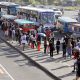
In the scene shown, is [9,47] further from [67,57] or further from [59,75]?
[59,75]

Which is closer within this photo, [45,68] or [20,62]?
[45,68]

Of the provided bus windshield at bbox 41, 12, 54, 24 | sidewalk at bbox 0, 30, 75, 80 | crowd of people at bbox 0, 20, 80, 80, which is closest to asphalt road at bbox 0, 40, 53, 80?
sidewalk at bbox 0, 30, 75, 80

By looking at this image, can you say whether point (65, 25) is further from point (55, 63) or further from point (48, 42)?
point (55, 63)

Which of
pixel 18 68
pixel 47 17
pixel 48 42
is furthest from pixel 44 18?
pixel 18 68

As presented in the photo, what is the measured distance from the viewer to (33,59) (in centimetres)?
2677

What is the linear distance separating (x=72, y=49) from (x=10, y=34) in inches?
502

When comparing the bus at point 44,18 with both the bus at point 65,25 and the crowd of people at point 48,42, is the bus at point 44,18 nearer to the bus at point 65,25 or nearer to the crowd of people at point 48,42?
the bus at point 65,25

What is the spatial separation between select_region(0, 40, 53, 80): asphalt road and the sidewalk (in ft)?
2.17

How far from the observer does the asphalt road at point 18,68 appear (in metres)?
21.9

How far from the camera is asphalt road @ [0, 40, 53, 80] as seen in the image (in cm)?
2188

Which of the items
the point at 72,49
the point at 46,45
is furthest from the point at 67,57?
the point at 46,45

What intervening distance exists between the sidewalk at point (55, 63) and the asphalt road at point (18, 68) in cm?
66

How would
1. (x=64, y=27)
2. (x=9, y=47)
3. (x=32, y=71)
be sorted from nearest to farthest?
(x=32, y=71) → (x=9, y=47) → (x=64, y=27)

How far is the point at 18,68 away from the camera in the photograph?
80.1ft
